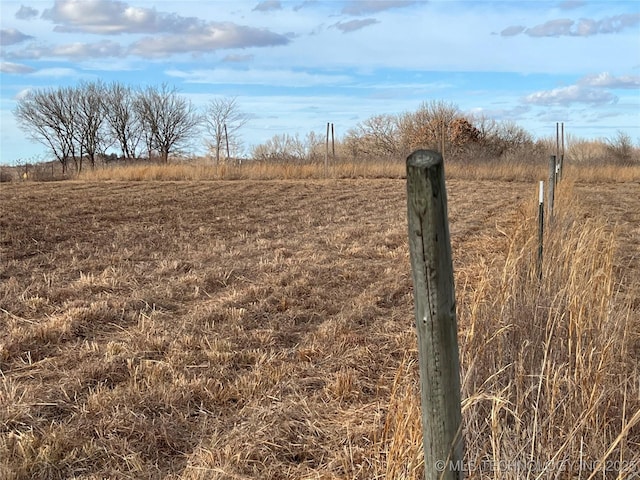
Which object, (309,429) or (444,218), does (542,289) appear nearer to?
(309,429)

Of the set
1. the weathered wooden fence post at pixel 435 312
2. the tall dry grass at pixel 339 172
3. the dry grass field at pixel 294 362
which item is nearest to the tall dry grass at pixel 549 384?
the dry grass field at pixel 294 362

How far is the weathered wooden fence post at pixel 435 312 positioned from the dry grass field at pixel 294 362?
378 mm

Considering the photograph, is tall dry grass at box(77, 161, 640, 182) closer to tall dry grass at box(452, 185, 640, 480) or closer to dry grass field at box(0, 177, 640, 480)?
dry grass field at box(0, 177, 640, 480)

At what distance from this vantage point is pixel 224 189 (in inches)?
682

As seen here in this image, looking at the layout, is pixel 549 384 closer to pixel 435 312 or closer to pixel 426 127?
pixel 435 312

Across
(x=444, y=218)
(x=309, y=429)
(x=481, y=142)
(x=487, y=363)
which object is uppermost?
(x=481, y=142)

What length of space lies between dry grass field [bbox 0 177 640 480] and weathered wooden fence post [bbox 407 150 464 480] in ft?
1.24

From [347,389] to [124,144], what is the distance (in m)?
44.3

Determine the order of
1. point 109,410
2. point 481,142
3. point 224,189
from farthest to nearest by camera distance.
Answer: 1. point 481,142
2. point 224,189
3. point 109,410

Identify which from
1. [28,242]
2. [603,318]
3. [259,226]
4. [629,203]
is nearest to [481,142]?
[629,203]

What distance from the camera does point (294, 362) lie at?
3.61 meters

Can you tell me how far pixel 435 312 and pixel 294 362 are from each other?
2.34 metres

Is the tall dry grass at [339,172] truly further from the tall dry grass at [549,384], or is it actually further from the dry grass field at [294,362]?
the tall dry grass at [549,384]

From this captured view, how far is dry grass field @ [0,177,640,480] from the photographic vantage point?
215cm
